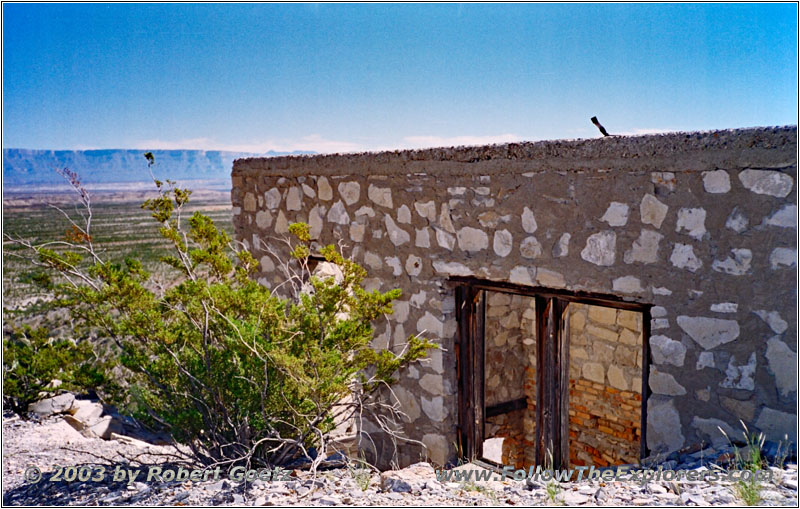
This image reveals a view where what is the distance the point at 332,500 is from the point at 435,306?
5.48 ft

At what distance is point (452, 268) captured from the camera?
4.61 m

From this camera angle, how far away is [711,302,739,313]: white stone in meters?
3.44

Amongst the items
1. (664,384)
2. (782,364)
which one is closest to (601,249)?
(664,384)

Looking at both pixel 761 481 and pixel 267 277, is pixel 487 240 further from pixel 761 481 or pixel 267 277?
pixel 267 277

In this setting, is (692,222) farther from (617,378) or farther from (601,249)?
(617,378)

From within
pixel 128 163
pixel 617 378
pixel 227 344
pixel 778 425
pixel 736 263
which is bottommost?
pixel 617 378

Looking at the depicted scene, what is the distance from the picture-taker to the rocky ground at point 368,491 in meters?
3.08

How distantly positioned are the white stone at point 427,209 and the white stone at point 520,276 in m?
0.73

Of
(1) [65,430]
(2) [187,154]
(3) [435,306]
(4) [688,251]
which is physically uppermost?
(2) [187,154]

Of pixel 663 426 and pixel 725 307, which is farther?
pixel 663 426

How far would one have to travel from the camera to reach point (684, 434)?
3670mm

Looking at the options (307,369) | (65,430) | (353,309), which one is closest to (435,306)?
(353,309)

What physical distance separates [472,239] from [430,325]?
2.48ft

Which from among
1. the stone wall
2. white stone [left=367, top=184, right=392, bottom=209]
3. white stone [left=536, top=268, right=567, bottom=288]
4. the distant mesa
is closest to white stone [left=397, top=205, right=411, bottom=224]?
the stone wall
